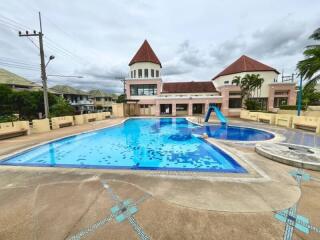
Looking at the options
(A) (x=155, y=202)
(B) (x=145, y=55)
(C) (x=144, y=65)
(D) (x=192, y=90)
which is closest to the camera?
(A) (x=155, y=202)

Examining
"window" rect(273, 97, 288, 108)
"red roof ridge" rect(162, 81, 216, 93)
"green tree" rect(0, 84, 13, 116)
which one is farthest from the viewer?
"red roof ridge" rect(162, 81, 216, 93)

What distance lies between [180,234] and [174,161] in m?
5.65

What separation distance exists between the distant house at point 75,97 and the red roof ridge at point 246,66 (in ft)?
129

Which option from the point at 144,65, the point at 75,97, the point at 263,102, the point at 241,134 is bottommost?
the point at 241,134

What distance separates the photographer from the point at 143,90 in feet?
104

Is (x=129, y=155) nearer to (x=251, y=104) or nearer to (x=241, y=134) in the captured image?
(x=241, y=134)

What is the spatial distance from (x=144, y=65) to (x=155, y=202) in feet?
105

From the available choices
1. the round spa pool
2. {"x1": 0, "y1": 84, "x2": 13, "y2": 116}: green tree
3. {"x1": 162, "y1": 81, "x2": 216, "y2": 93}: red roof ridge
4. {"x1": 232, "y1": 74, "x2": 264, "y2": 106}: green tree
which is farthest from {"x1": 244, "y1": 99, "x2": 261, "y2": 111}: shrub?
{"x1": 0, "y1": 84, "x2": 13, "y2": 116}: green tree

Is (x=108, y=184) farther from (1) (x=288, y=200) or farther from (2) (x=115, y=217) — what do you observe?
(1) (x=288, y=200)

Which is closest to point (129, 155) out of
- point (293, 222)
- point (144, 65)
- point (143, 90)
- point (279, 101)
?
point (293, 222)

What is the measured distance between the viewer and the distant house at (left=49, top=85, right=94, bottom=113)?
4135 cm

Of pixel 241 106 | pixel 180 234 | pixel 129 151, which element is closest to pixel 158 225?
pixel 180 234

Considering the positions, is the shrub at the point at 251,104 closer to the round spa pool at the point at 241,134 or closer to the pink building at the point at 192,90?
the pink building at the point at 192,90

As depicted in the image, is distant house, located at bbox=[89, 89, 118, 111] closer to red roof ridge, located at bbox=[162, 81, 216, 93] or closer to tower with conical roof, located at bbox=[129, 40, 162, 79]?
tower with conical roof, located at bbox=[129, 40, 162, 79]
